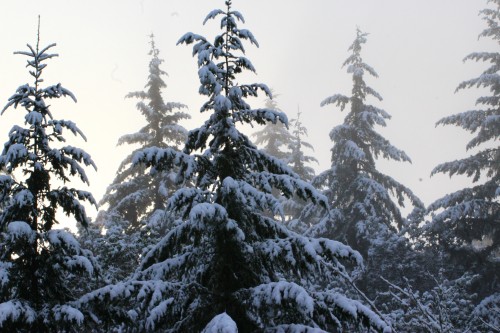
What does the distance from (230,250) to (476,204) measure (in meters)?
15.6

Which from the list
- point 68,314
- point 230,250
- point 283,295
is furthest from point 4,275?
point 283,295

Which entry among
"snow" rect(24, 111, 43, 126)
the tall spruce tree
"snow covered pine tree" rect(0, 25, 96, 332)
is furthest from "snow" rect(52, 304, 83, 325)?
the tall spruce tree

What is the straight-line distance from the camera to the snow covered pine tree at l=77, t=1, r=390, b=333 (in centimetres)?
669

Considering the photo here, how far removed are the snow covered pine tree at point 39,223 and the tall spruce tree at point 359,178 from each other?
51.2ft

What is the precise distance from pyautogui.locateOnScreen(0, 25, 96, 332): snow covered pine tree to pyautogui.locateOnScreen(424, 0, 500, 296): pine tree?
1668cm

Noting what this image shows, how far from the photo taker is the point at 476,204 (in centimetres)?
1945

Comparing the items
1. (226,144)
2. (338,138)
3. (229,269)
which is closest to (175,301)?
(229,269)

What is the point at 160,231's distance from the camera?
20.2 m

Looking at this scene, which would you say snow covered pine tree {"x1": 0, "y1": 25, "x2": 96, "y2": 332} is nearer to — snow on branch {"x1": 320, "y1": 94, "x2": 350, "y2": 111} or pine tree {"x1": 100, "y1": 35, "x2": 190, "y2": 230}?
pine tree {"x1": 100, "y1": 35, "x2": 190, "y2": 230}

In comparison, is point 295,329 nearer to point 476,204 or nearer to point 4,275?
point 4,275

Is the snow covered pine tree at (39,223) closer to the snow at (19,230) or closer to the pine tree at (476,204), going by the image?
the snow at (19,230)

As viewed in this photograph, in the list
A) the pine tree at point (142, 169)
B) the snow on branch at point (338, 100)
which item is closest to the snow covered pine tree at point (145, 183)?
the pine tree at point (142, 169)

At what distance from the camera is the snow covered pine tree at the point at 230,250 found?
669cm

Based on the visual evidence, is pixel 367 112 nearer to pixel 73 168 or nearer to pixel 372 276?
pixel 372 276
